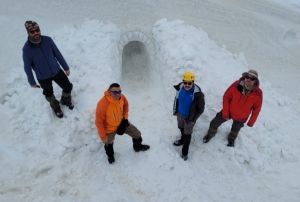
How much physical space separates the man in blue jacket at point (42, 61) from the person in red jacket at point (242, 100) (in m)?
3.52

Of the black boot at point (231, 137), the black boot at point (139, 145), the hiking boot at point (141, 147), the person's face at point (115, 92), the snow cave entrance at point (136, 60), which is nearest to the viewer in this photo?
the person's face at point (115, 92)

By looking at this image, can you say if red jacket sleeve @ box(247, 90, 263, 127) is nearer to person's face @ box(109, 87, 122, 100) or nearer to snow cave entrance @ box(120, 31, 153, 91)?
person's face @ box(109, 87, 122, 100)

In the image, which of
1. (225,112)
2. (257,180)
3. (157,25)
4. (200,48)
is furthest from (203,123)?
(157,25)

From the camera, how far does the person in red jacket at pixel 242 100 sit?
6.53 metres

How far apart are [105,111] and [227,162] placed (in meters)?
3.20

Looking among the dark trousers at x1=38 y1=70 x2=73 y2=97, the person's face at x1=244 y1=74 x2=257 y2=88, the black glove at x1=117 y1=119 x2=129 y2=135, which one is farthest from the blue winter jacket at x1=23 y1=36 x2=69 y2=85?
the person's face at x1=244 y1=74 x2=257 y2=88

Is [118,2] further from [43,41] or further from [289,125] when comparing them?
[289,125]

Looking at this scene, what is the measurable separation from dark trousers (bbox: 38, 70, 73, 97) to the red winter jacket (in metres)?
3.51

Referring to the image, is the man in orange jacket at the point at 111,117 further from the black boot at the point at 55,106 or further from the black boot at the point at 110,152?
the black boot at the point at 55,106

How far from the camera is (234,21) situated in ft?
36.8

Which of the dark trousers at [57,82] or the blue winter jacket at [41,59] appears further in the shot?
the dark trousers at [57,82]

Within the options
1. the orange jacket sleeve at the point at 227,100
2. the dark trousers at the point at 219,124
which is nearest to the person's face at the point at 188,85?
the orange jacket sleeve at the point at 227,100

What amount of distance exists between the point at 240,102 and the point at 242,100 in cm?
7

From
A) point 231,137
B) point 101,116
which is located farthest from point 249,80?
point 101,116
